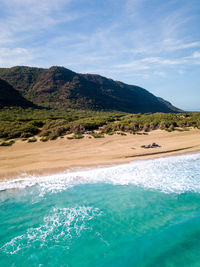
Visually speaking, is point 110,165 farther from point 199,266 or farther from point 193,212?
point 199,266

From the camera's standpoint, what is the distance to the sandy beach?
10.4m

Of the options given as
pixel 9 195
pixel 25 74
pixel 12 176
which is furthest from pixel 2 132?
pixel 25 74

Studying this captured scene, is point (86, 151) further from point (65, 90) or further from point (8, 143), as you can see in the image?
point (65, 90)

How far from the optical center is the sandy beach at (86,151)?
10422mm

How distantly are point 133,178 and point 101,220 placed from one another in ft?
11.7

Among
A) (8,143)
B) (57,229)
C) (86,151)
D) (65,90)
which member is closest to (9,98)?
(65,90)

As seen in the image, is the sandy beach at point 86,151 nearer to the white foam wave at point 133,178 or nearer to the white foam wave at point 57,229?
the white foam wave at point 133,178

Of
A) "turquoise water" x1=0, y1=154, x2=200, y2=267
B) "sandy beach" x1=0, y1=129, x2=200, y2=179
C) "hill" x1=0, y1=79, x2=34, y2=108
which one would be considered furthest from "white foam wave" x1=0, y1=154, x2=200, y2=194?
"hill" x1=0, y1=79, x2=34, y2=108

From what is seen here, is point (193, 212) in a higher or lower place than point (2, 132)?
lower

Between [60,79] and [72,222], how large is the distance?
276 feet

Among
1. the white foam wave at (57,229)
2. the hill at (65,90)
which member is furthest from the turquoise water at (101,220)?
the hill at (65,90)

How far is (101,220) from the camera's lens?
18.9 ft

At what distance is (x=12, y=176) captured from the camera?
358 inches

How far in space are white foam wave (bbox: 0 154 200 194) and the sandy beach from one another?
3.01 feet
